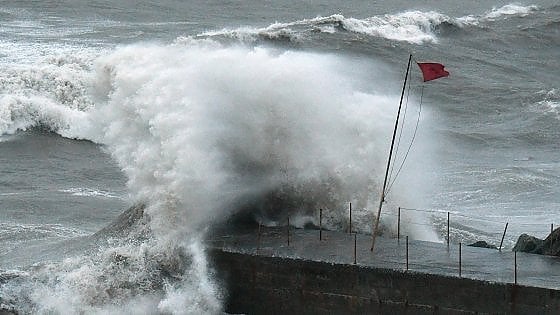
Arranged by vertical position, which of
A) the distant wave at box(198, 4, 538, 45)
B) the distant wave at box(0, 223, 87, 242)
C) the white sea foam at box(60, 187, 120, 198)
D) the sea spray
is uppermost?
the sea spray

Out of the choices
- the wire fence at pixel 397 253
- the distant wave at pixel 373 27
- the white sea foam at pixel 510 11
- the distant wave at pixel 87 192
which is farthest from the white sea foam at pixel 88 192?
the white sea foam at pixel 510 11

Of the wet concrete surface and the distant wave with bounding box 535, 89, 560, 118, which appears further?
the distant wave with bounding box 535, 89, 560, 118

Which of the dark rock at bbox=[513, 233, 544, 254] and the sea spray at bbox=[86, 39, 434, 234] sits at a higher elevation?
the sea spray at bbox=[86, 39, 434, 234]

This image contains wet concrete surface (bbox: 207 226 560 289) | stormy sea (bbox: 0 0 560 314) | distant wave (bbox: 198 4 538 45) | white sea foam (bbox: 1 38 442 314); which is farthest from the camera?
distant wave (bbox: 198 4 538 45)

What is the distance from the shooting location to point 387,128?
20.6 m

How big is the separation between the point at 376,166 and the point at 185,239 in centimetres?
369

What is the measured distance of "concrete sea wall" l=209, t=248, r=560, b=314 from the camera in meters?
15.7

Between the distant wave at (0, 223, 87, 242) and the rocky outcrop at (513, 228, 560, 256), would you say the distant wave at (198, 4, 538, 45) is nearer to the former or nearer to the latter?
the distant wave at (0, 223, 87, 242)

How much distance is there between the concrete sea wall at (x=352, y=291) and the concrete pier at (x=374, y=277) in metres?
0.01

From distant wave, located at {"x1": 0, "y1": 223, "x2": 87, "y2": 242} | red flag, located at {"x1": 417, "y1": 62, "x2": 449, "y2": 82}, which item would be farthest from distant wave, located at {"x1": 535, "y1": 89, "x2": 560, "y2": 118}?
red flag, located at {"x1": 417, "y1": 62, "x2": 449, "y2": 82}

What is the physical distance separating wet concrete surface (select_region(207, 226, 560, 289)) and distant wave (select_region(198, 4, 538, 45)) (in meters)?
26.7

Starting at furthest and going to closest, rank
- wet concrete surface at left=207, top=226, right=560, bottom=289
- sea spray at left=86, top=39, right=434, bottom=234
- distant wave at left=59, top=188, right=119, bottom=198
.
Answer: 1. distant wave at left=59, top=188, right=119, bottom=198
2. sea spray at left=86, top=39, right=434, bottom=234
3. wet concrete surface at left=207, top=226, right=560, bottom=289

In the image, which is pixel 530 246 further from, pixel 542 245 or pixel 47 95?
pixel 47 95

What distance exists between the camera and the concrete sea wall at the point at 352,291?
15.7m
